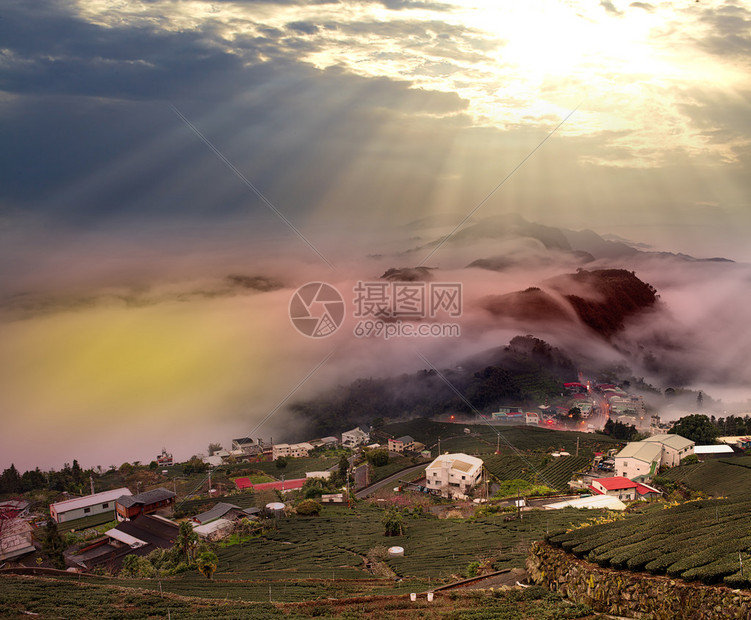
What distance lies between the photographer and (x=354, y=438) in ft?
109

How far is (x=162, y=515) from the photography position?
2230 centimetres

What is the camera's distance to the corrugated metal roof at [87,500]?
73.5ft

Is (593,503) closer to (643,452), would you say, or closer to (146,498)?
(643,452)

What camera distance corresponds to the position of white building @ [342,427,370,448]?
1295 inches

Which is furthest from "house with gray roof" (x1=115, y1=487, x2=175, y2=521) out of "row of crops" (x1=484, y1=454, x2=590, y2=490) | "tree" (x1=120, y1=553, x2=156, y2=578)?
"row of crops" (x1=484, y1=454, x2=590, y2=490)

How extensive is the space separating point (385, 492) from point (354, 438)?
9.42m

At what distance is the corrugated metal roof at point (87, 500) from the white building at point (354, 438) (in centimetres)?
1270

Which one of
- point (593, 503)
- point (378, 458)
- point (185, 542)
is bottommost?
point (378, 458)

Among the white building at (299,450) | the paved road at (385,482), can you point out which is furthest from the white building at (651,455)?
the white building at (299,450)

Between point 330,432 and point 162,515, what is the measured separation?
47.8 ft

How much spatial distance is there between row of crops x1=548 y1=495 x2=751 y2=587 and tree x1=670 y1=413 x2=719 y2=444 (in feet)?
56.4

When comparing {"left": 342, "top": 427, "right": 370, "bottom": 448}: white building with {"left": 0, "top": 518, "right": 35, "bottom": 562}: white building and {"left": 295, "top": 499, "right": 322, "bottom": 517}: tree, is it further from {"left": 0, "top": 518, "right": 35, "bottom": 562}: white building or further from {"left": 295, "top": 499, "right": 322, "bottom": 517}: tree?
{"left": 0, "top": 518, "right": 35, "bottom": 562}: white building

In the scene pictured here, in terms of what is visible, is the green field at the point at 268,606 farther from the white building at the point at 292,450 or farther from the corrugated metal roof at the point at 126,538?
the white building at the point at 292,450

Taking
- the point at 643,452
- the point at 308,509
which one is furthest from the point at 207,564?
the point at 643,452
